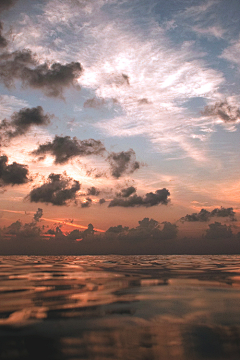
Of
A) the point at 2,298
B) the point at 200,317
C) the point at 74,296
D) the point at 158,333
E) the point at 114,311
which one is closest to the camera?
the point at 158,333

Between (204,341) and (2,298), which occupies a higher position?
(204,341)

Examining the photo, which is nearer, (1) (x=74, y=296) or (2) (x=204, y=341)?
(2) (x=204, y=341)

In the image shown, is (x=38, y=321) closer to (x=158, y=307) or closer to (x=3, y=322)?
(x=3, y=322)

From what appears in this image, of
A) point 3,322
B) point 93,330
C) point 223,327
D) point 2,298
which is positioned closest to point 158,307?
point 223,327

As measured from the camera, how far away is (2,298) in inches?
675

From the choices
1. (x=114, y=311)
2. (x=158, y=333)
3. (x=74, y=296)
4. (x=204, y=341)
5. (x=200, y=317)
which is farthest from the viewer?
(x=74, y=296)

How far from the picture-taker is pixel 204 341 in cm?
941

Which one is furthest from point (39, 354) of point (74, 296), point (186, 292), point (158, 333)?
point (186, 292)

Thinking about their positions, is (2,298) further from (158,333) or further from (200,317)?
(200,317)

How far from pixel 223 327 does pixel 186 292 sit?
365 inches

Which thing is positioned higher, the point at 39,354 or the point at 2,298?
the point at 39,354

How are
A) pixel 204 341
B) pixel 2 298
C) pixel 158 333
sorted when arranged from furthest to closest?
1. pixel 2 298
2. pixel 158 333
3. pixel 204 341

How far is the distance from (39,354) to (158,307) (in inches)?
342

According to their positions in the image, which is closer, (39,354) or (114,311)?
(39,354)
